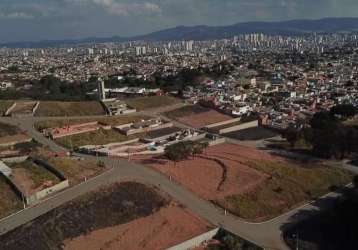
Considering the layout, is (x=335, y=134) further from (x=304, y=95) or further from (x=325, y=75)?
(x=325, y=75)

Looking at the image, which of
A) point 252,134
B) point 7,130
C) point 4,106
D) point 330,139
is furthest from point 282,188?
point 4,106

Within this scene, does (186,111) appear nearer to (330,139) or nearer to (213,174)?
(330,139)

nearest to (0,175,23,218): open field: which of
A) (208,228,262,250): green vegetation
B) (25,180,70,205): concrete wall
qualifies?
(25,180,70,205): concrete wall

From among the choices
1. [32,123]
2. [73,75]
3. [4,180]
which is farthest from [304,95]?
[73,75]

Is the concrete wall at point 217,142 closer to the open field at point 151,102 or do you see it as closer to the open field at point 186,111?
the open field at point 186,111

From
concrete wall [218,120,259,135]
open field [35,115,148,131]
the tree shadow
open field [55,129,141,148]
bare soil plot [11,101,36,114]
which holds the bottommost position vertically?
the tree shadow

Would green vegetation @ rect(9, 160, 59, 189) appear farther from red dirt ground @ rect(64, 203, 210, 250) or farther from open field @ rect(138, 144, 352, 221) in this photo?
open field @ rect(138, 144, 352, 221)
